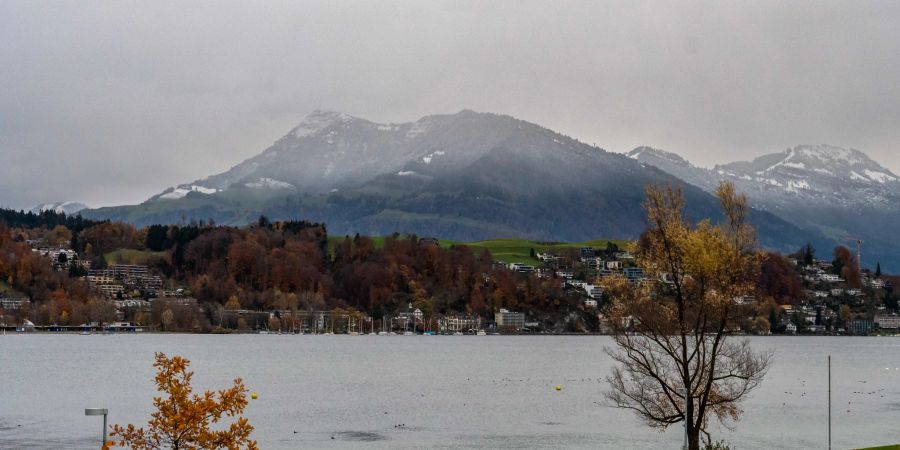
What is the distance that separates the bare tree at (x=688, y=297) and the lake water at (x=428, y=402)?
581 inches

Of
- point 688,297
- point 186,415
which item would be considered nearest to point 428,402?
point 688,297

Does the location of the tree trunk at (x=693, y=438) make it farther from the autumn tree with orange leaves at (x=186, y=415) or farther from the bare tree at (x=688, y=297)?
the autumn tree with orange leaves at (x=186, y=415)

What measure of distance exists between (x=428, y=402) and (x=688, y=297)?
4090cm

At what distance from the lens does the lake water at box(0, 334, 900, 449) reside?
56562 millimetres

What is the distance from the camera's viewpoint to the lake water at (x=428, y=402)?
56562 mm

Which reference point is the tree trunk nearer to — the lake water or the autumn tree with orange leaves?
the lake water

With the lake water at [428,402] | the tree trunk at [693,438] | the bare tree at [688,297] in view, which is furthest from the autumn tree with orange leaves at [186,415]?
the lake water at [428,402]

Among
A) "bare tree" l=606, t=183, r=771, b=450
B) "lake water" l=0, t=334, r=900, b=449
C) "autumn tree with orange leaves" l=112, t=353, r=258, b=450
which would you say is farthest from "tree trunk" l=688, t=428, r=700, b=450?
"autumn tree with orange leaves" l=112, t=353, r=258, b=450

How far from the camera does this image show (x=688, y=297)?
39.3 metres

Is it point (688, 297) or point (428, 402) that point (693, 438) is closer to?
point (688, 297)

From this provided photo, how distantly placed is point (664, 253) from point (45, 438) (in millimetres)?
31386

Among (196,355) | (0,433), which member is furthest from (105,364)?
(0,433)

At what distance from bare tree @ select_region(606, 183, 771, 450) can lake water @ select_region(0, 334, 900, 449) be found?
48.4 feet

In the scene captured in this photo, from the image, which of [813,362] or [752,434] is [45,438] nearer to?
[752,434]
